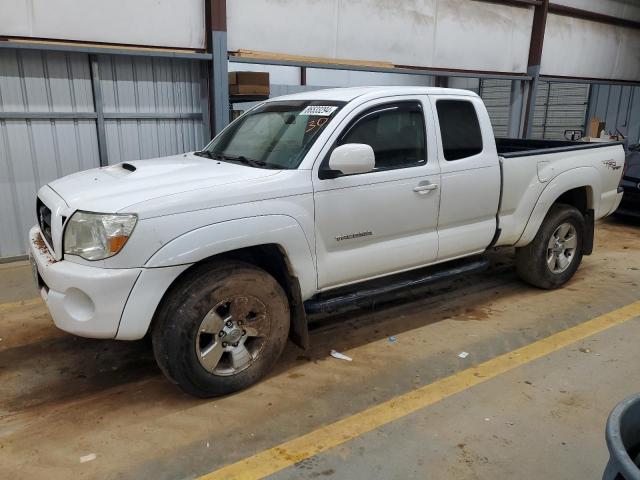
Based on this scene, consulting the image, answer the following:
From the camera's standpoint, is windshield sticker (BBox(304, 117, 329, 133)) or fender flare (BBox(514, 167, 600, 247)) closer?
windshield sticker (BBox(304, 117, 329, 133))

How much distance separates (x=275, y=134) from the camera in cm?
388

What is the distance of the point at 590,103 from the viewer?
14.9 metres

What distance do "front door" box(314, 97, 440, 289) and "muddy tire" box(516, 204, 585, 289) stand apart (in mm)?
1491

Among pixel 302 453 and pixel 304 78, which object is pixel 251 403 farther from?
pixel 304 78

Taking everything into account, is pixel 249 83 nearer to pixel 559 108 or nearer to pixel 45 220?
pixel 45 220

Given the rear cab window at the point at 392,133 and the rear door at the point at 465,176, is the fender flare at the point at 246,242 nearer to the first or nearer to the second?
the rear cab window at the point at 392,133

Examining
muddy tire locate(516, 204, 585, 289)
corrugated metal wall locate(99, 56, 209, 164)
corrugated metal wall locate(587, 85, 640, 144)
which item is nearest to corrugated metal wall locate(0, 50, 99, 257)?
corrugated metal wall locate(99, 56, 209, 164)

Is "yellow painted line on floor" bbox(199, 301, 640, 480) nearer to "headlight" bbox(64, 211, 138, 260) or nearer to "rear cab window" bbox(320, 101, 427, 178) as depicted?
"headlight" bbox(64, 211, 138, 260)

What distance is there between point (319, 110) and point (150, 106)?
3740 mm

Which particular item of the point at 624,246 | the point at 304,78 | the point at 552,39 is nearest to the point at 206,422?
the point at 624,246

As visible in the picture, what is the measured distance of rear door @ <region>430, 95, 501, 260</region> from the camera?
4.11 metres

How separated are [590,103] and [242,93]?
12.0 meters

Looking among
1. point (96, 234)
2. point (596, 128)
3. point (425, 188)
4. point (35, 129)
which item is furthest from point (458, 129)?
point (596, 128)

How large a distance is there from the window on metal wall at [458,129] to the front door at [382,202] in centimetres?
20
